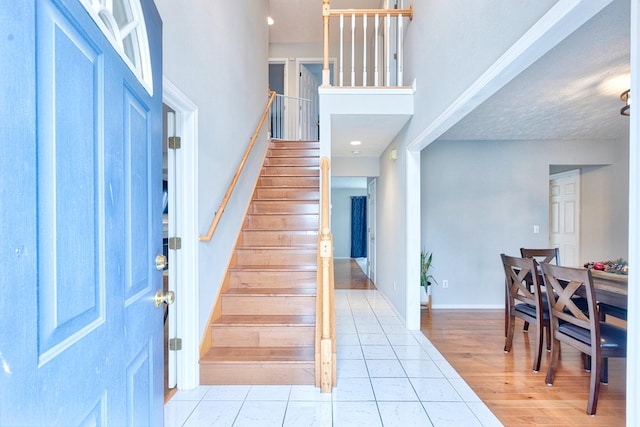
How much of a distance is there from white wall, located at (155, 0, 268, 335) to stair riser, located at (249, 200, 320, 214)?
19 cm

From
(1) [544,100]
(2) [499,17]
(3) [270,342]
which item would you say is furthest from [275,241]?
(1) [544,100]

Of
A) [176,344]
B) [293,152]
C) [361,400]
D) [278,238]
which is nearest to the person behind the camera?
[361,400]

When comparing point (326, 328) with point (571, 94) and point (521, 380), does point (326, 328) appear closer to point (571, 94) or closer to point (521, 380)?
point (521, 380)

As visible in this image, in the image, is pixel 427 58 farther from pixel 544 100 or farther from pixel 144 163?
pixel 144 163

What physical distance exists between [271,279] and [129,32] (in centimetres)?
228

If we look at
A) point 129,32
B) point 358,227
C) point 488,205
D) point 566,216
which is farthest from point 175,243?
point 358,227

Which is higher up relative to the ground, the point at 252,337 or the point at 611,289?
the point at 611,289

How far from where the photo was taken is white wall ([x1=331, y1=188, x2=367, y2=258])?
32.9ft

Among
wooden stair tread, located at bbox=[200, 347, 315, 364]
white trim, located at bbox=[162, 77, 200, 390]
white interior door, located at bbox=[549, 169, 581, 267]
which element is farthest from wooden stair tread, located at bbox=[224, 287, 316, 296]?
white interior door, located at bbox=[549, 169, 581, 267]

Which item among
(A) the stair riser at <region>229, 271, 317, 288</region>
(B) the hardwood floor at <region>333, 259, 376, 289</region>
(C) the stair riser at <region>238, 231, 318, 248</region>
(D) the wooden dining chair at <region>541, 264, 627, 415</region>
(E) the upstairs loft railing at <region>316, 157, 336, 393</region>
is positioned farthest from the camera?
(B) the hardwood floor at <region>333, 259, 376, 289</region>

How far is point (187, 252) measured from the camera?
2191 millimetres

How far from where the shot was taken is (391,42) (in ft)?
13.8

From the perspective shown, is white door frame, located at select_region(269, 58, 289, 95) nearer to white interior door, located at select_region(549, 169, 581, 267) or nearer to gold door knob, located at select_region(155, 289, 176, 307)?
white interior door, located at select_region(549, 169, 581, 267)

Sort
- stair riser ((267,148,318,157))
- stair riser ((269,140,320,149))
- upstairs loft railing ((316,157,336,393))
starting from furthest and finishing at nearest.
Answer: stair riser ((269,140,320,149)) → stair riser ((267,148,318,157)) → upstairs loft railing ((316,157,336,393))
